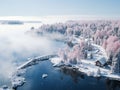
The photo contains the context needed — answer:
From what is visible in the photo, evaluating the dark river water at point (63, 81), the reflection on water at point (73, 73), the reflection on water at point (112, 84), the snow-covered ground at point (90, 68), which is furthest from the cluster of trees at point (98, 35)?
the dark river water at point (63, 81)

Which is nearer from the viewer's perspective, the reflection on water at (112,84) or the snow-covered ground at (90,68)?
the reflection on water at (112,84)

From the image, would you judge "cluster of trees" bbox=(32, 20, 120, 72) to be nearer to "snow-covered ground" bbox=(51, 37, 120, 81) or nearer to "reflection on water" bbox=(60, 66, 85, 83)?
"snow-covered ground" bbox=(51, 37, 120, 81)

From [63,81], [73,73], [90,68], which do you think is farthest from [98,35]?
[63,81]

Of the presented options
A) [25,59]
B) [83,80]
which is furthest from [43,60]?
[83,80]

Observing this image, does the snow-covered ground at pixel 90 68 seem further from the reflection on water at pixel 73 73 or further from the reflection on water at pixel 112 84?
the reflection on water at pixel 73 73

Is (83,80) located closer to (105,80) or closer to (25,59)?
(105,80)

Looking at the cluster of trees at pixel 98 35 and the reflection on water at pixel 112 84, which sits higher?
the cluster of trees at pixel 98 35

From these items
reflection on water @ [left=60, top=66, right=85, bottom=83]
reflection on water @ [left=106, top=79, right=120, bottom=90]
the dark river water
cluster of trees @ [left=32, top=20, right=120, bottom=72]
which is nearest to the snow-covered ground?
reflection on water @ [left=106, top=79, right=120, bottom=90]

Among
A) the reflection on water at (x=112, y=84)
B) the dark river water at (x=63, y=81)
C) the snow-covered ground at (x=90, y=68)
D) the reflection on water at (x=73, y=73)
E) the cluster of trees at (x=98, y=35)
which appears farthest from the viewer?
the cluster of trees at (x=98, y=35)

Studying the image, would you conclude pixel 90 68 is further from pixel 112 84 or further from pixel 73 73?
pixel 112 84
